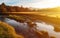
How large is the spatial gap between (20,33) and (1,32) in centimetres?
18

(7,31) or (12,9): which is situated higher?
(12,9)

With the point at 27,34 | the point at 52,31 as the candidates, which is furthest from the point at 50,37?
the point at 27,34

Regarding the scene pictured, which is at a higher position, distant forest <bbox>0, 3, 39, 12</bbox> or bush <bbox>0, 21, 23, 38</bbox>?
distant forest <bbox>0, 3, 39, 12</bbox>

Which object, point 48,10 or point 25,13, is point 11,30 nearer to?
point 25,13

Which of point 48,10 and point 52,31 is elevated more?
point 48,10

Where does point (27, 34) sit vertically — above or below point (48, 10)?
below

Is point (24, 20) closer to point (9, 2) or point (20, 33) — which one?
point (20, 33)

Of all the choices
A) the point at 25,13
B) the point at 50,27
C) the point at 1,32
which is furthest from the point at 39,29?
the point at 1,32

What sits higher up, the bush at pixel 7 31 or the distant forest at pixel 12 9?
the distant forest at pixel 12 9

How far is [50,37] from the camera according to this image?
1.36 m

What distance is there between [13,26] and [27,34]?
16 cm

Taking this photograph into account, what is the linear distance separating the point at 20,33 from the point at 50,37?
0.30 meters

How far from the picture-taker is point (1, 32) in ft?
4.39

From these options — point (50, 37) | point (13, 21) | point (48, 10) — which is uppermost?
point (48, 10)
